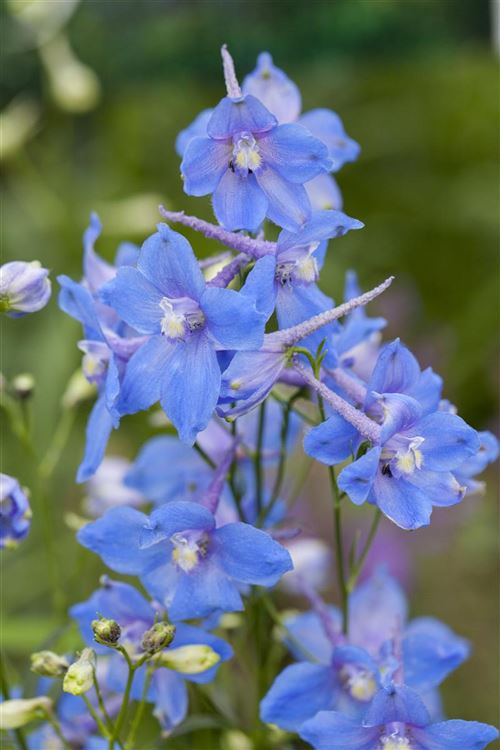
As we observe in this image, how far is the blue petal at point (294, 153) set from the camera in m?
0.62

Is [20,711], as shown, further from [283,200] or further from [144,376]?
[283,200]

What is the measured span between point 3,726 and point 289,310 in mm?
333

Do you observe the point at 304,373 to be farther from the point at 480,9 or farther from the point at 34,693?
the point at 480,9

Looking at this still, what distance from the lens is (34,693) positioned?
0.82 metres

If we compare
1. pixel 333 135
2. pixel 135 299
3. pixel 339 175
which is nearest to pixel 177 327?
pixel 135 299

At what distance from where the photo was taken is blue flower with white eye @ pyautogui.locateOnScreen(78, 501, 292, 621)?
0.61 metres

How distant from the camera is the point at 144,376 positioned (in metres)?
0.62

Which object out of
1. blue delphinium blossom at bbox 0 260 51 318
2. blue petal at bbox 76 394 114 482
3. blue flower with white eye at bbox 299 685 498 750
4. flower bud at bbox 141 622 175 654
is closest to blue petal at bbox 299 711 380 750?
blue flower with white eye at bbox 299 685 498 750

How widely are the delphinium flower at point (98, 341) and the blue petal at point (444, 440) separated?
19 cm

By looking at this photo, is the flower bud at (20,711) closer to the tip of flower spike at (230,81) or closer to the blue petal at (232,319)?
the blue petal at (232,319)

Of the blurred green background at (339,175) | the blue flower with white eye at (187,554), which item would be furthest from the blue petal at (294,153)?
the blurred green background at (339,175)

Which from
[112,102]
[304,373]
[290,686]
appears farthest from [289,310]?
[112,102]

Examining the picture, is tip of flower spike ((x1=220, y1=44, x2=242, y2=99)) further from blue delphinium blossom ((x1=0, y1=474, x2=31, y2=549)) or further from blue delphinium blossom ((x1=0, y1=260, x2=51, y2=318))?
blue delphinium blossom ((x1=0, y1=474, x2=31, y2=549))

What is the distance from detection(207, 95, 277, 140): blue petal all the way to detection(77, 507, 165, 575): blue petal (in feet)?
0.83
